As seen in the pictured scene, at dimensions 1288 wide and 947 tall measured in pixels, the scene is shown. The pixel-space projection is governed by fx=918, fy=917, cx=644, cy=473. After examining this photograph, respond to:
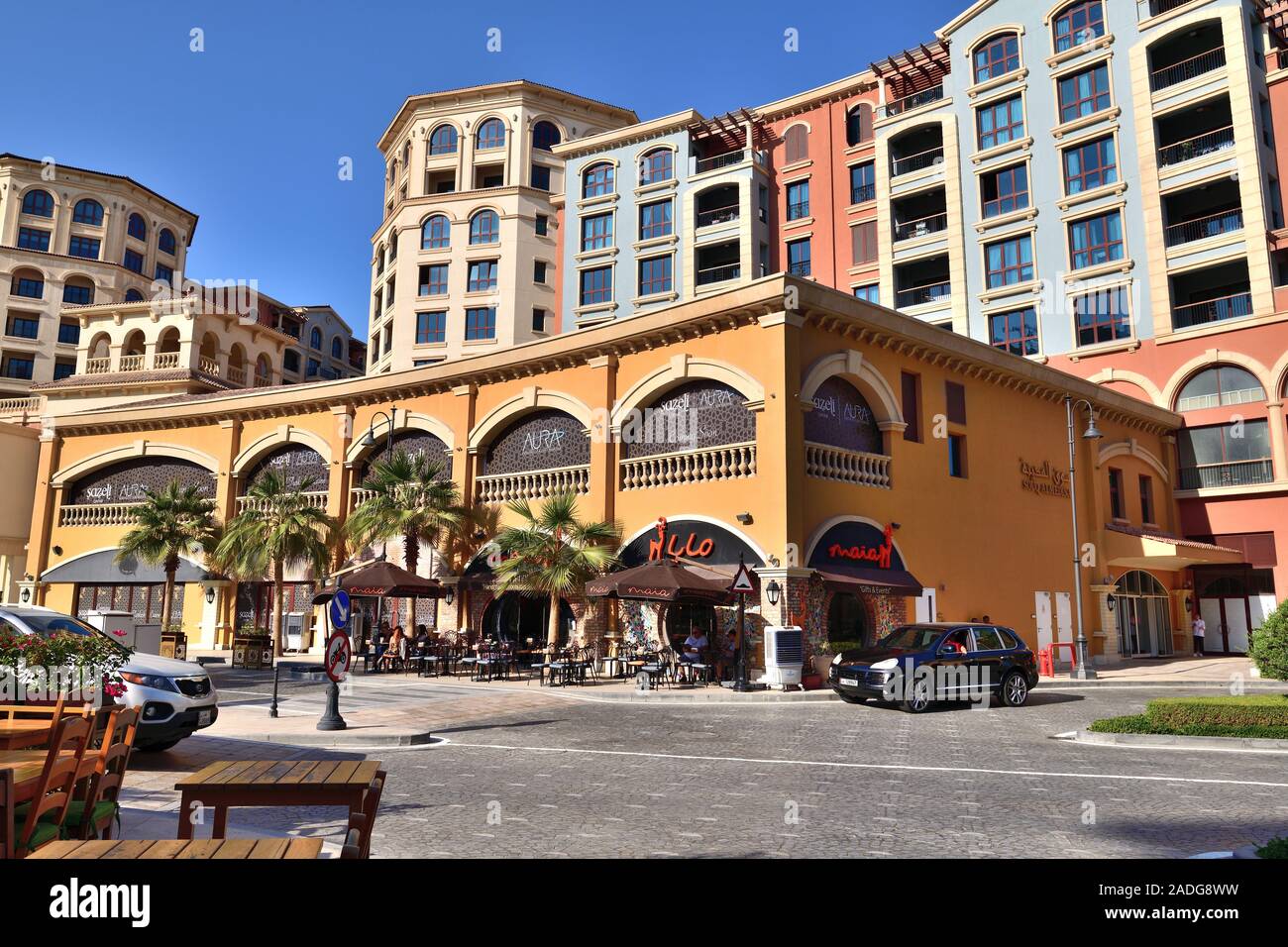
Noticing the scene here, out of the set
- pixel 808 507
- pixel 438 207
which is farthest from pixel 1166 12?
pixel 438 207

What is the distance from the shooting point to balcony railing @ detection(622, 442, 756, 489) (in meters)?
22.6

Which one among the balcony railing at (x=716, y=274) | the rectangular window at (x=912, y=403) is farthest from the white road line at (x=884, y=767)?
the balcony railing at (x=716, y=274)

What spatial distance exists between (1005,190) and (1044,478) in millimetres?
16664

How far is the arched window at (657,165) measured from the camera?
48.6m

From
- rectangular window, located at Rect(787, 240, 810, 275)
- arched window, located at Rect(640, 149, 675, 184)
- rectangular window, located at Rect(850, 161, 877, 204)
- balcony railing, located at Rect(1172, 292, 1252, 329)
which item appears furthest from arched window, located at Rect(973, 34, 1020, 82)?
arched window, located at Rect(640, 149, 675, 184)

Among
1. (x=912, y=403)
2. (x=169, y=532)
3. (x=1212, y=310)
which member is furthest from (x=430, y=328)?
(x=1212, y=310)

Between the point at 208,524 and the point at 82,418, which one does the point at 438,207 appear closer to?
the point at 82,418

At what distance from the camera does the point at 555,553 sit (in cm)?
2348

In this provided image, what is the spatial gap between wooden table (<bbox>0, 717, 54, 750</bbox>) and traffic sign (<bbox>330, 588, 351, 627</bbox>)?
651 cm

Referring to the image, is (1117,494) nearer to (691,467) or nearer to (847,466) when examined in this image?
(847,466)

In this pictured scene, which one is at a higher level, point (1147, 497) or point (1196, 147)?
point (1196, 147)

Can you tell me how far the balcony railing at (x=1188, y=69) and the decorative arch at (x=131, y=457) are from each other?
39.9 metres

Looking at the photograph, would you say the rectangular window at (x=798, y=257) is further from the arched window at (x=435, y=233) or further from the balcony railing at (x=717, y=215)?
the arched window at (x=435, y=233)

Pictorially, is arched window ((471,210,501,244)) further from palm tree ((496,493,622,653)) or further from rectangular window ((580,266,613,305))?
palm tree ((496,493,622,653))
